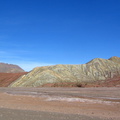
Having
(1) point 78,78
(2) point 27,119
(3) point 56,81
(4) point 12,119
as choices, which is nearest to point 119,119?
(2) point 27,119

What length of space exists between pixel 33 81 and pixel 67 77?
11730mm

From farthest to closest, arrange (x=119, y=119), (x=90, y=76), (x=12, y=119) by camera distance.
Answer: (x=90, y=76), (x=119, y=119), (x=12, y=119)

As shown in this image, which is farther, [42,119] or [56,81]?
[56,81]

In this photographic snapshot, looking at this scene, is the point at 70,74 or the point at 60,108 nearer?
the point at 60,108

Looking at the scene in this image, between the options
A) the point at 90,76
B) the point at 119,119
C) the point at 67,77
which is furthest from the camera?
the point at 90,76

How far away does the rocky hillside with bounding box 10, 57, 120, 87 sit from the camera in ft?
203

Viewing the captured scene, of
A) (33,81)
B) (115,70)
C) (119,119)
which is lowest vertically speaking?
(119,119)

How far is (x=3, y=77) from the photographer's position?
264 ft

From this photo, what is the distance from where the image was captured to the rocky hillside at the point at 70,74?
61750 mm

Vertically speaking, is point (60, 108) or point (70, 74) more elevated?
point (70, 74)

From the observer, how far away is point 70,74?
69375mm

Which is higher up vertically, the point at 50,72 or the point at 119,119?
the point at 50,72

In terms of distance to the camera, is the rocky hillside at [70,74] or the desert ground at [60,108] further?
the rocky hillside at [70,74]

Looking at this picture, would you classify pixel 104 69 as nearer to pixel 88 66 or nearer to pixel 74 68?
pixel 88 66
